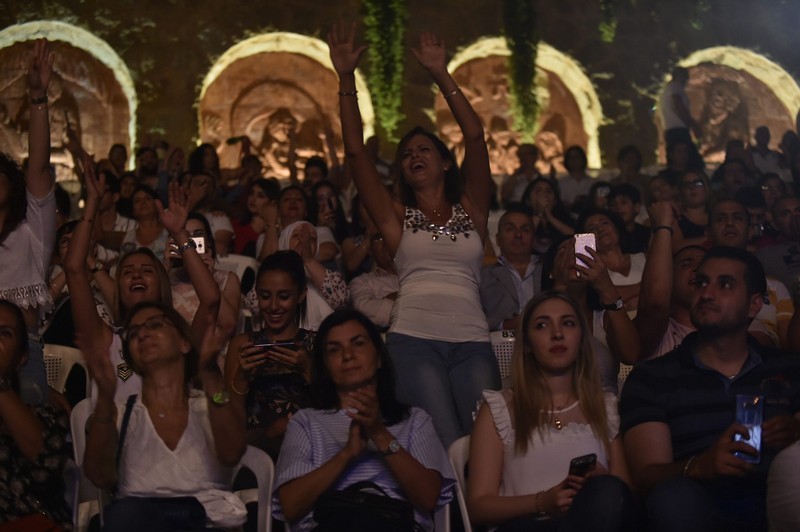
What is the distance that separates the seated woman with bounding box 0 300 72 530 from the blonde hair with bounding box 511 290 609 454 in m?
1.51

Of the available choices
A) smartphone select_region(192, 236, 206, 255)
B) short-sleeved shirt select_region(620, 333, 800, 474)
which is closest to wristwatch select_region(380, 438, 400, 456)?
short-sleeved shirt select_region(620, 333, 800, 474)

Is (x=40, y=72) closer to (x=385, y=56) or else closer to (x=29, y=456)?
(x=29, y=456)

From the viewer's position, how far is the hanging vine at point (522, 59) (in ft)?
44.0

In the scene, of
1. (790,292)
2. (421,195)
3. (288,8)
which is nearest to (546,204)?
(790,292)

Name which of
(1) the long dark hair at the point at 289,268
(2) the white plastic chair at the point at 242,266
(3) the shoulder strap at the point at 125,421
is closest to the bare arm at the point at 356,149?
(1) the long dark hair at the point at 289,268

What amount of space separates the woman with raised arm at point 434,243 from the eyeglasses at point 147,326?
97 cm

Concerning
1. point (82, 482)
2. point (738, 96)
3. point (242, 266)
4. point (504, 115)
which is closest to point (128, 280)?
point (82, 482)

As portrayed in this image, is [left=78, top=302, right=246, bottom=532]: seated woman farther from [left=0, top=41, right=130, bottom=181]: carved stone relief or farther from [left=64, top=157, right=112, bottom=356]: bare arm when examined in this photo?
[left=0, top=41, right=130, bottom=181]: carved stone relief

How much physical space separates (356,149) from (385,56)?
28.5 ft

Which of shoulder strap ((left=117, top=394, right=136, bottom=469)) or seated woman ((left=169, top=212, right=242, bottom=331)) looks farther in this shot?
seated woman ((left=169, top=212, right=242, bottom=331))

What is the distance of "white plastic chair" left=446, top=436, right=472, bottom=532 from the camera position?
12.8ft

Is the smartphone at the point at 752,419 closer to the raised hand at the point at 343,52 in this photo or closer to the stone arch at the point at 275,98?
the raised hand at the point at 343,52

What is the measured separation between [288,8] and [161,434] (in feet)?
32.0

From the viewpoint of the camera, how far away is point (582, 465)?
3.44m
